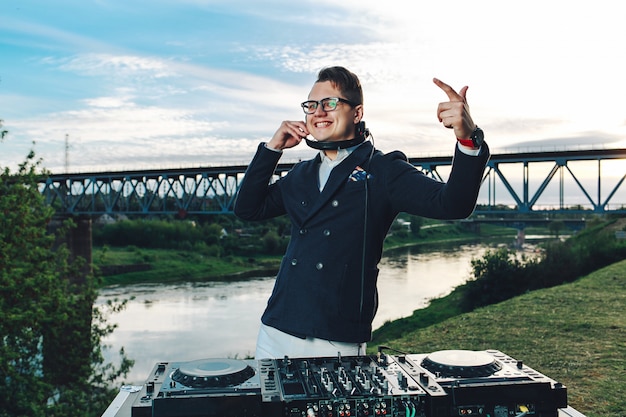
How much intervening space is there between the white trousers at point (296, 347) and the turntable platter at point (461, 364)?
38cm

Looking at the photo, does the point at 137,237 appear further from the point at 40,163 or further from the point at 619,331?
the point at 619,331

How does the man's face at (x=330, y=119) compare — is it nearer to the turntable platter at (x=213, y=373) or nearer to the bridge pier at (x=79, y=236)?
the turntable platter at (x=213, y=373)

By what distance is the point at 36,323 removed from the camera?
43.3 ft

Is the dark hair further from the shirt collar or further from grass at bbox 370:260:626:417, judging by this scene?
grass at bbox 370:260:626:417

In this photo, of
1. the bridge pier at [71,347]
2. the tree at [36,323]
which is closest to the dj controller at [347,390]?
the tree at [36,323]

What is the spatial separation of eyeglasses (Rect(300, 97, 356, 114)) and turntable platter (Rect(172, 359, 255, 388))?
1.17 metres

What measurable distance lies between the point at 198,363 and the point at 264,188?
1.04 meters

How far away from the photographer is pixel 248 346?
1024 inches

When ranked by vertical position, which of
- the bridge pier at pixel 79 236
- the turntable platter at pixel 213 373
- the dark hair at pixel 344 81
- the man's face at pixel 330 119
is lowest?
the bridge pier at pixel 79 236

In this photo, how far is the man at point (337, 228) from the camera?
108 inches

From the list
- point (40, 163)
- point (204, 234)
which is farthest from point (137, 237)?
point (40, 163)

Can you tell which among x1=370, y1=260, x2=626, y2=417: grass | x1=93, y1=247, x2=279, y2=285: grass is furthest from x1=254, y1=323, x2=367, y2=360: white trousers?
x1=93, y1=247, x2=279, y2=285: grass

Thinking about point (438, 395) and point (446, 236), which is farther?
point (446, 236)

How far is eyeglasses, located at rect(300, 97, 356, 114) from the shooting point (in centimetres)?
284
